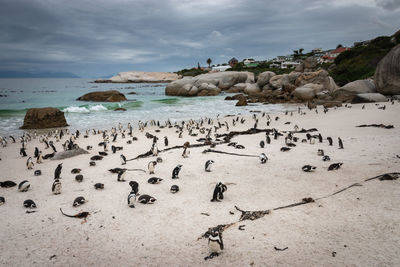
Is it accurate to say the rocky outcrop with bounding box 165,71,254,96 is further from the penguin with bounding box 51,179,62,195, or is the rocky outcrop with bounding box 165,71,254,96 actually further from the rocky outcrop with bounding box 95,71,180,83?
the rocky outcrop with bounding box 95,71,180,83

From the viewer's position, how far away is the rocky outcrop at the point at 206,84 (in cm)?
4573

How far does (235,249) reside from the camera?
3.53m

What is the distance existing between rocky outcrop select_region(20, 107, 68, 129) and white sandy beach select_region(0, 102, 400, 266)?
12.3m

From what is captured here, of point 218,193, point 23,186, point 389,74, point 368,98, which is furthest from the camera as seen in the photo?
point 389,74

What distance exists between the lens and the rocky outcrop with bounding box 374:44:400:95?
21.8 m

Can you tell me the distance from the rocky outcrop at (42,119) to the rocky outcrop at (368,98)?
2542 cm

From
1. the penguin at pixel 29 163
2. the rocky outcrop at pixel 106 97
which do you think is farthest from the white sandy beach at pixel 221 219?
the rocky outcrop at pixel 106 97

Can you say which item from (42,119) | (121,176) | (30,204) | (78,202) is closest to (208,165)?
(121,176)

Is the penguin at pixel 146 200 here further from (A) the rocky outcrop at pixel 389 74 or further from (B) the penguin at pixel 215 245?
(A) the rocky outcrop at pixel 389 74

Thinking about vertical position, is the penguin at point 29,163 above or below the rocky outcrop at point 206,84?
below

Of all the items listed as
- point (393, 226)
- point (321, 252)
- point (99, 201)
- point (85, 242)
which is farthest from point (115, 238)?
point (393, 226)

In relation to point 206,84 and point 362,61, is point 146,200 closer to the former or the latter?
point 206,84

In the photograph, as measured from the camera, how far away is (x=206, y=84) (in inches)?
1832

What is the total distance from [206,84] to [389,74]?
2909cm
